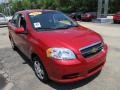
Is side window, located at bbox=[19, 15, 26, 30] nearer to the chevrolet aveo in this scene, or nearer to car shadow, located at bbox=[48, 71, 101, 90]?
the chevrolet aveo

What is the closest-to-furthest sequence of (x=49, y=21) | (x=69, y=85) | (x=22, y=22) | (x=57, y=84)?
(x=69, y=85), (x=57, y=84), (x=49, y=21), (x=22, y=22)

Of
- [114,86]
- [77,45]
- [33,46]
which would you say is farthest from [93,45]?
[33,46]

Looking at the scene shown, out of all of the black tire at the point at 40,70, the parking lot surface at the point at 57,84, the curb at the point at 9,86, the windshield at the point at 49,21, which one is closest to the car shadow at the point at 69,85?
the parking lot surface at the point at 57,84

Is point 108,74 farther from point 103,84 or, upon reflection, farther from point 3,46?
point 3,46

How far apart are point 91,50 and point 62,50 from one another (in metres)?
0.65

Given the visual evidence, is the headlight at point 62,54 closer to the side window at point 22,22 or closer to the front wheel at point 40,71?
Answer: the front wheel at point 40,71

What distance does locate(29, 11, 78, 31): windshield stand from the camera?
5.76 m

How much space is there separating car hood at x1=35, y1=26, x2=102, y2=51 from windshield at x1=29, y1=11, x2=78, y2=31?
0.34 metres

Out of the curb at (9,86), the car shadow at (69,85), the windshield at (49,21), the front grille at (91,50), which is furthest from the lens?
the windshield at (49,21)

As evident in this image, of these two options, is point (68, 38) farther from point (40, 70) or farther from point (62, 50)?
point (40, 70)

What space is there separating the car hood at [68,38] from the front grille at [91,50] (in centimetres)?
8

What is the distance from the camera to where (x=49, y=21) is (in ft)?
19.5

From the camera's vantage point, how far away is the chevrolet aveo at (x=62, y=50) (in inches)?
175

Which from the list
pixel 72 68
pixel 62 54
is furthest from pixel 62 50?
pixel 72 68
